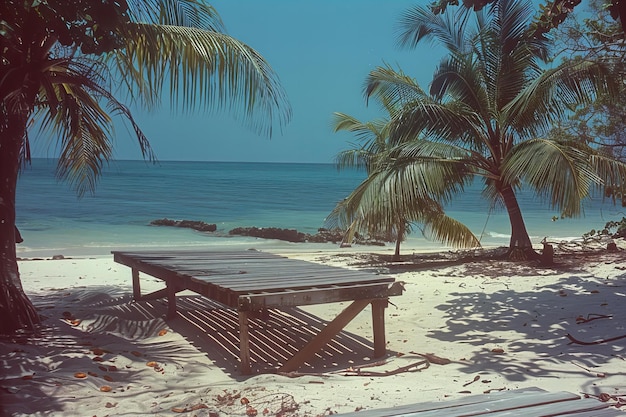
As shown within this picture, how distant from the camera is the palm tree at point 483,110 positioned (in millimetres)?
8750

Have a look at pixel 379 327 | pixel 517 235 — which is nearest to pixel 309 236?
pixel 517 235

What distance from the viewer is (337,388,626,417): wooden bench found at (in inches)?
78.8

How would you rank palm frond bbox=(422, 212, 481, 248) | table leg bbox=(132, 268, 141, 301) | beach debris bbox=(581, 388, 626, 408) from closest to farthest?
beach debris bbox=(581, 388, 626, 408), table leg bbox=(132, 268, 141, 301), palm frond bbox=(422, 212, 481, 248)

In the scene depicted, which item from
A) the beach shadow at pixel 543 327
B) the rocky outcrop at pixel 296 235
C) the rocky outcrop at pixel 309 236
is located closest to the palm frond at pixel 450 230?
the beach shadow at pixel 543 327

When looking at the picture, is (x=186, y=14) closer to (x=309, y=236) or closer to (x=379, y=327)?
(x=379, y=327)

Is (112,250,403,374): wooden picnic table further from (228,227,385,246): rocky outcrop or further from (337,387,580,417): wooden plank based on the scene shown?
(228,227,385,246): rocky outcrop

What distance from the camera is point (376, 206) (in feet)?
28.6

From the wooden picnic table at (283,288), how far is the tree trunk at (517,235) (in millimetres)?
4669

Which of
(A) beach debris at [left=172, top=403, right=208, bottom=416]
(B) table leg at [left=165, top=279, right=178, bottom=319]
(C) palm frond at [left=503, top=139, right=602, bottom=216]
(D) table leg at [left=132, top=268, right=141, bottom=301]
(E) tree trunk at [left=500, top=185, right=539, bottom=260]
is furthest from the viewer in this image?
(E) tree trunk at [left=500, top=185, right=539, bottom=260]

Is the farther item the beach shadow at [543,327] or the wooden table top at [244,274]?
the wooden table top at [244,274]

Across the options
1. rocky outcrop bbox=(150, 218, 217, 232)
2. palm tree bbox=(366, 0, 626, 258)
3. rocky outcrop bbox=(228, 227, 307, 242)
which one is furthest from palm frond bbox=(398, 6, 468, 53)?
rocky outcrop bbox=(150, 218, 217, 232)

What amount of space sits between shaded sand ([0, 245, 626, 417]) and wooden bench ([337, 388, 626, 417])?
1.25m

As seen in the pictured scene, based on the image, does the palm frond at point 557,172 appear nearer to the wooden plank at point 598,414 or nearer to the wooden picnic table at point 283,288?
the wooden picnic table at point 283,288

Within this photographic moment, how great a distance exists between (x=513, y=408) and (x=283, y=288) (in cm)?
252
